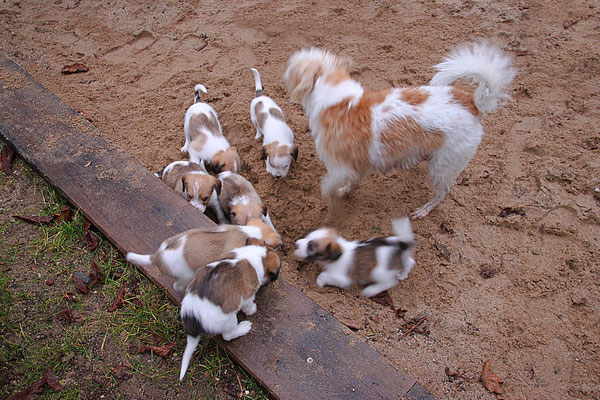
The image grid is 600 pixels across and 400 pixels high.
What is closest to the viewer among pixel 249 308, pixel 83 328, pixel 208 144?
pixel 249 308

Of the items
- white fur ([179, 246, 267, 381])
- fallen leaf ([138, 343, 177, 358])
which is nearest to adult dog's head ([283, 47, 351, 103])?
white fur ([179, 246, 267, 381])

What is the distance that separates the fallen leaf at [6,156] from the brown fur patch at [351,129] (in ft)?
10.8

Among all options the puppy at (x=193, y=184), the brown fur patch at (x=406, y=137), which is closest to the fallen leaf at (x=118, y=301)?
the puppy at (x=193, y=184)

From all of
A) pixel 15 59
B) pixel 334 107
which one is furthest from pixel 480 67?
pixel 15 59

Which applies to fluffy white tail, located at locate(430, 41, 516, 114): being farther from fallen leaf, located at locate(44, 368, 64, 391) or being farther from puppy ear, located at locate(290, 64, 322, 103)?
fallen leaf, located at locate(44, 368, 64, 391)

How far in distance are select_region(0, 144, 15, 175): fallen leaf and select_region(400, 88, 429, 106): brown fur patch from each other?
4.00 meters

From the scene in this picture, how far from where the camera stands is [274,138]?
4.36m

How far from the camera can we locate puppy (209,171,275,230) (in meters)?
3.67

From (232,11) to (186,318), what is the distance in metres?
5.50

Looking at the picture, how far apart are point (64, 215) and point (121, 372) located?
5.34ft

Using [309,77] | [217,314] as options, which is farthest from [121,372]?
[309,77]

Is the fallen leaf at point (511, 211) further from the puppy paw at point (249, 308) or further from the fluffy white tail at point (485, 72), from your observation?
the puppy paw at point (249, 308)

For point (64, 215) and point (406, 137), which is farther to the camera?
point (64, 215)

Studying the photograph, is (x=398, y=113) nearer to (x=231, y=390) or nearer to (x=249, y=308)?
(x=249, y=308)
